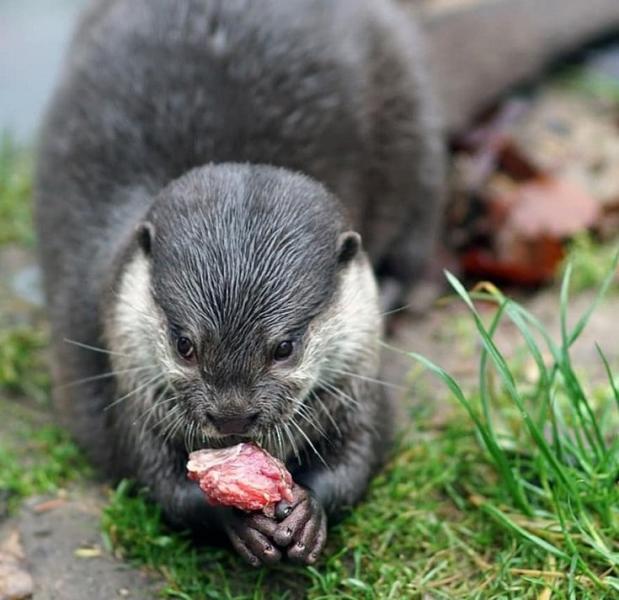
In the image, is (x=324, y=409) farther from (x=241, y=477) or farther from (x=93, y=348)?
(x=93, y=348)

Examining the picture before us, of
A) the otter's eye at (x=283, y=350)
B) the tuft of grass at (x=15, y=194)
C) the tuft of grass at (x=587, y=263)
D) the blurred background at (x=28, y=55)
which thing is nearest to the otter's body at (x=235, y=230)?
the otter's eye at (x=283, y=350)

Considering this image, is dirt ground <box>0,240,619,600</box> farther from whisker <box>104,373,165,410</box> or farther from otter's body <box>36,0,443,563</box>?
whisker <box>104,373,165,410</box>

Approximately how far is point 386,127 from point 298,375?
1.69 metres

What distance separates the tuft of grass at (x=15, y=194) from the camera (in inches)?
172

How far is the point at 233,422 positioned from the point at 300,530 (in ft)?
1.14

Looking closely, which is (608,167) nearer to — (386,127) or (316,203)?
(386,127)

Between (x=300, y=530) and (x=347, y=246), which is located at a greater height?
(x=347, y=246)

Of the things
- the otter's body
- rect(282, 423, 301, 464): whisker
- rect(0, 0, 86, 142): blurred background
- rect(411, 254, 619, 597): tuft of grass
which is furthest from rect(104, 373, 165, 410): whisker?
rect(0, 0, 86, 142): blurred background

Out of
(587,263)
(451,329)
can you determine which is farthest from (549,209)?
(451,329)

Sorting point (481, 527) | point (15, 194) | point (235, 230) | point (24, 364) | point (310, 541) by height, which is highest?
point (235, 230)

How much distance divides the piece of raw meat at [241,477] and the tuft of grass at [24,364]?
115cm

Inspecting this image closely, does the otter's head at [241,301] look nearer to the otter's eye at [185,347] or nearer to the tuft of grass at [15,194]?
the otter's eye at [185,347]

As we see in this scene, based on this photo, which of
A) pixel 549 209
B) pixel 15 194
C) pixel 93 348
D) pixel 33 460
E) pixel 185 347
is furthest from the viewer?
pixel 15 194

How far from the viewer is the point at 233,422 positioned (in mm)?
2250
